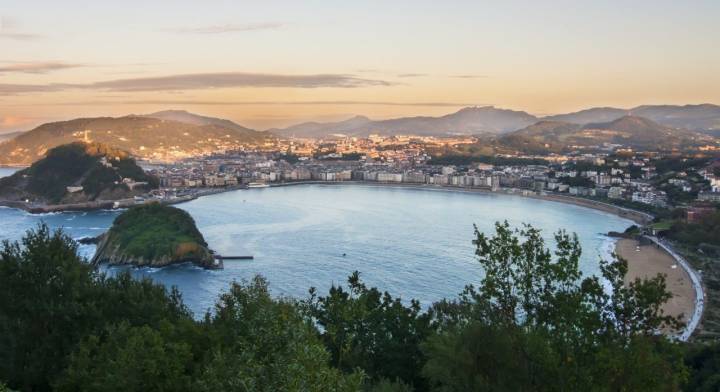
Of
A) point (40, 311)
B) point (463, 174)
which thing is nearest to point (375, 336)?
point (40, 311)

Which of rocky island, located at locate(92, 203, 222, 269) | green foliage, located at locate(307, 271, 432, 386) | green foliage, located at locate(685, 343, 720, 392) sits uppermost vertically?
green foliage, located at locate(307, 271, 432, 386)

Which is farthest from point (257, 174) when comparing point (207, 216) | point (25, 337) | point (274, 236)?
point (25, 337)

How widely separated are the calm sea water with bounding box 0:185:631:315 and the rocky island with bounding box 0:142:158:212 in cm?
224

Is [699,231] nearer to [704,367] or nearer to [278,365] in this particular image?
[704,367]

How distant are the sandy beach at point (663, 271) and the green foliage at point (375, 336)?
227 inches

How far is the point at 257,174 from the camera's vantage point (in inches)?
1668

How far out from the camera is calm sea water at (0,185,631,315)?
44.8 ft

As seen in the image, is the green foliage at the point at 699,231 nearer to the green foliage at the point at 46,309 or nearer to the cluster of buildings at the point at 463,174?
the cluster of buildings at the point at 463,174

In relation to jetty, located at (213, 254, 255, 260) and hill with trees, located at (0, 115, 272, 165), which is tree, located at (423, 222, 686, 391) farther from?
hill with trees, located at (0, 115, 272, 165)

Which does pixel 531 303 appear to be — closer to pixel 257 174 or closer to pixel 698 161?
pixel 698 161

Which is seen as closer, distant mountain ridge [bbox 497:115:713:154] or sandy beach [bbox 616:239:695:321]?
sandy beach [bbox 616:239:695:321]

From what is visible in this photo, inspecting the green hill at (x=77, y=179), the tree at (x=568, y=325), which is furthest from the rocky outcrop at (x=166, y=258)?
the green hill at (x=77, y=179)

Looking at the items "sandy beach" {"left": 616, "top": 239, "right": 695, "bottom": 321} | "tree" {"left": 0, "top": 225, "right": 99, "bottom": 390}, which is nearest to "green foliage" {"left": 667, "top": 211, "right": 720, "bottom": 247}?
"sandy beach" {"left": 616, "top": 239, "right": 695, "bottom": 321}

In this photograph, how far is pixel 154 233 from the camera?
16.9 meters
